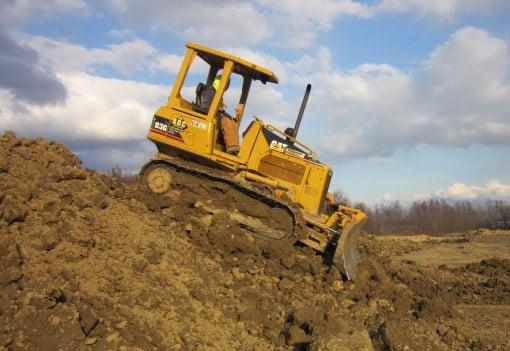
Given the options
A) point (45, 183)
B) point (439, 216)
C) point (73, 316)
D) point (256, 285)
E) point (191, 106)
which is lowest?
point (73, 316)

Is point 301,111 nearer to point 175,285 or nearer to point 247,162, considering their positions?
point 247,162

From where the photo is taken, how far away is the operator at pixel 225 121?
32.8ft

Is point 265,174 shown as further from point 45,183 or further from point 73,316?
point 73,316

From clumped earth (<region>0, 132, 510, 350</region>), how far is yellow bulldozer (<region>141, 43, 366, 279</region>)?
0.31 m

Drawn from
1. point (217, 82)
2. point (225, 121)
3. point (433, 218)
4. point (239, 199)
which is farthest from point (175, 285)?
point (433, 218)

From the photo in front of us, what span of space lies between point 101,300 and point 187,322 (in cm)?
111

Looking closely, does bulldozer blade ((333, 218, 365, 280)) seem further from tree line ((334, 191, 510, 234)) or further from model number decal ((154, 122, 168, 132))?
A: tree line ((334, 191, 510, 234))

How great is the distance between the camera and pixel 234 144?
10250mm

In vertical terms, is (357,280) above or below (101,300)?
above

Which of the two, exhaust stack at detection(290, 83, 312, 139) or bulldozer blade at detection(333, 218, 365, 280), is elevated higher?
exhaust stack at detection(290, 83, 312, 139)

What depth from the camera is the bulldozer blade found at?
897cm

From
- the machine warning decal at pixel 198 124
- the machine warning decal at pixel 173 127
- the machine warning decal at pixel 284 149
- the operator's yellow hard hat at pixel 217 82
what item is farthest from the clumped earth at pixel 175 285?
the operator's yellow hard hat at pixel 217 82

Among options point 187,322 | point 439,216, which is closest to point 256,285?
point 187,322

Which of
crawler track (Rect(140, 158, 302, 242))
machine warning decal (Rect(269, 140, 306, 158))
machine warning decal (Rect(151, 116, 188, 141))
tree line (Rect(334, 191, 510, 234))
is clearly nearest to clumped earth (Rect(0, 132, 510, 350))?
crawler track (Rect(140, 158, 302, 242))
